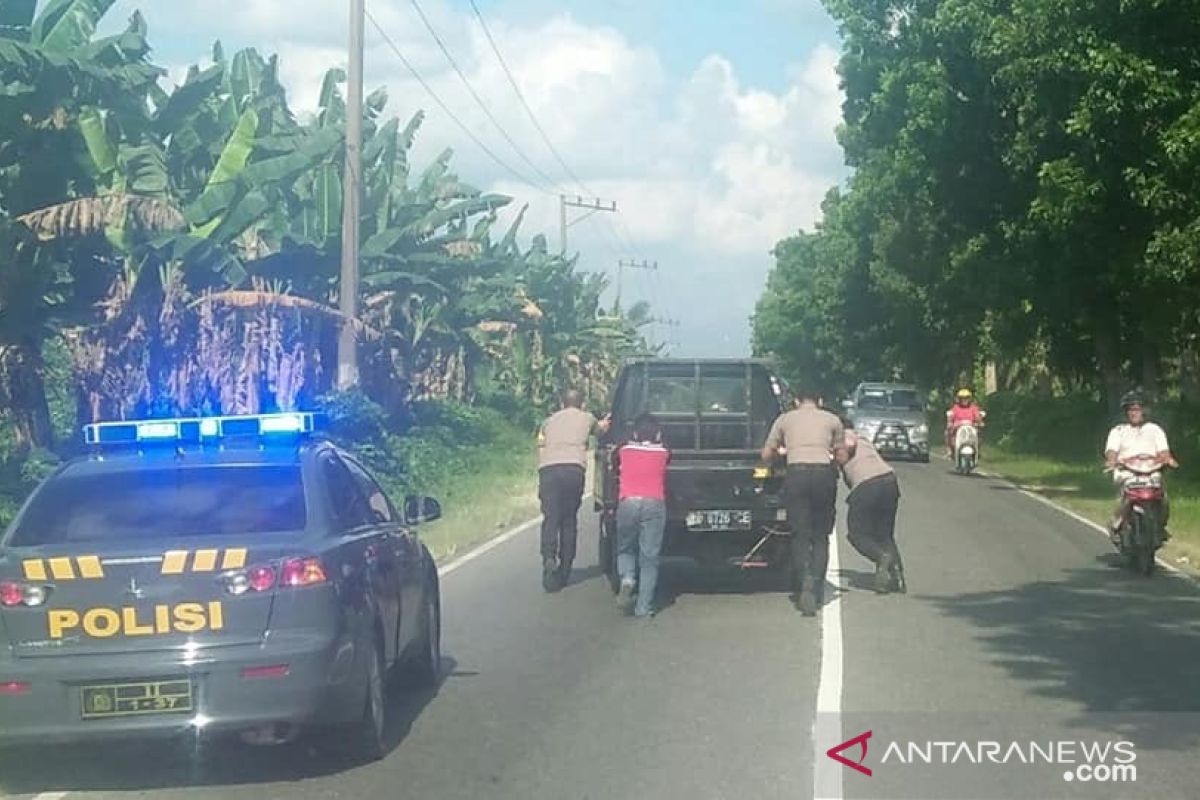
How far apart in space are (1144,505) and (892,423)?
1002 inches

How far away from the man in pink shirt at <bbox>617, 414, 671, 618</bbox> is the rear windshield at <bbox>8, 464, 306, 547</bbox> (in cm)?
536

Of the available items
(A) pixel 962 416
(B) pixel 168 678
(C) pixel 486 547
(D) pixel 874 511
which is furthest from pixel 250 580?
(A) pixel 962 416

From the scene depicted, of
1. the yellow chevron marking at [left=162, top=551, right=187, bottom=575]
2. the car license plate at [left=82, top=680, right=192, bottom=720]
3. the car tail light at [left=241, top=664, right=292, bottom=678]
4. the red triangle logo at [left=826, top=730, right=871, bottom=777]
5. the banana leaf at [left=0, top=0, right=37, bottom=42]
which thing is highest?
the banana leaf at [left=0, top=0, right=37, bottom=42]

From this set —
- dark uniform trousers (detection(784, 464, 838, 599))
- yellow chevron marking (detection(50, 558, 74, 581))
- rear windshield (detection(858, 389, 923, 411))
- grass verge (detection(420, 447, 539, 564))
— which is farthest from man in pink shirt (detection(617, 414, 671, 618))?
rear windshield (detection(858, 389, 923, 411))

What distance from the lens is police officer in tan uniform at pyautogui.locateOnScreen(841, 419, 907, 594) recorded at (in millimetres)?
15531

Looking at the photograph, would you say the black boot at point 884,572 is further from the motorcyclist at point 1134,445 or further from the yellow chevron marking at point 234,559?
the yellow chevron marking at point 234,559

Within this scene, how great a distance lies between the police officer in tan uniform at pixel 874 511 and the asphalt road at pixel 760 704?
0.29m

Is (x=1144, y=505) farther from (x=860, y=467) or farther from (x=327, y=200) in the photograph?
(x=327, y=200)

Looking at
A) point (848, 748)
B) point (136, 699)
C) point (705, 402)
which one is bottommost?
point (848, 748)

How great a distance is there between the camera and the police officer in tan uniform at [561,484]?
1598 cm

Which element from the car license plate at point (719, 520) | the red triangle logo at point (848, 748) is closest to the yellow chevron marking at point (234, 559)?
the red triangle logo at point (848, 748)

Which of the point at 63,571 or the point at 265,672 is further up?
the point at 63,571

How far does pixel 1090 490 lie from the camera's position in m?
31.3

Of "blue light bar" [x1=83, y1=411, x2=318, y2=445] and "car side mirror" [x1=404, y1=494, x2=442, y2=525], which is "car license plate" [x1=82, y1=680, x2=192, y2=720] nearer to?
"blue light bar" [x1=83, y1=411, x2=318, y2=445]
